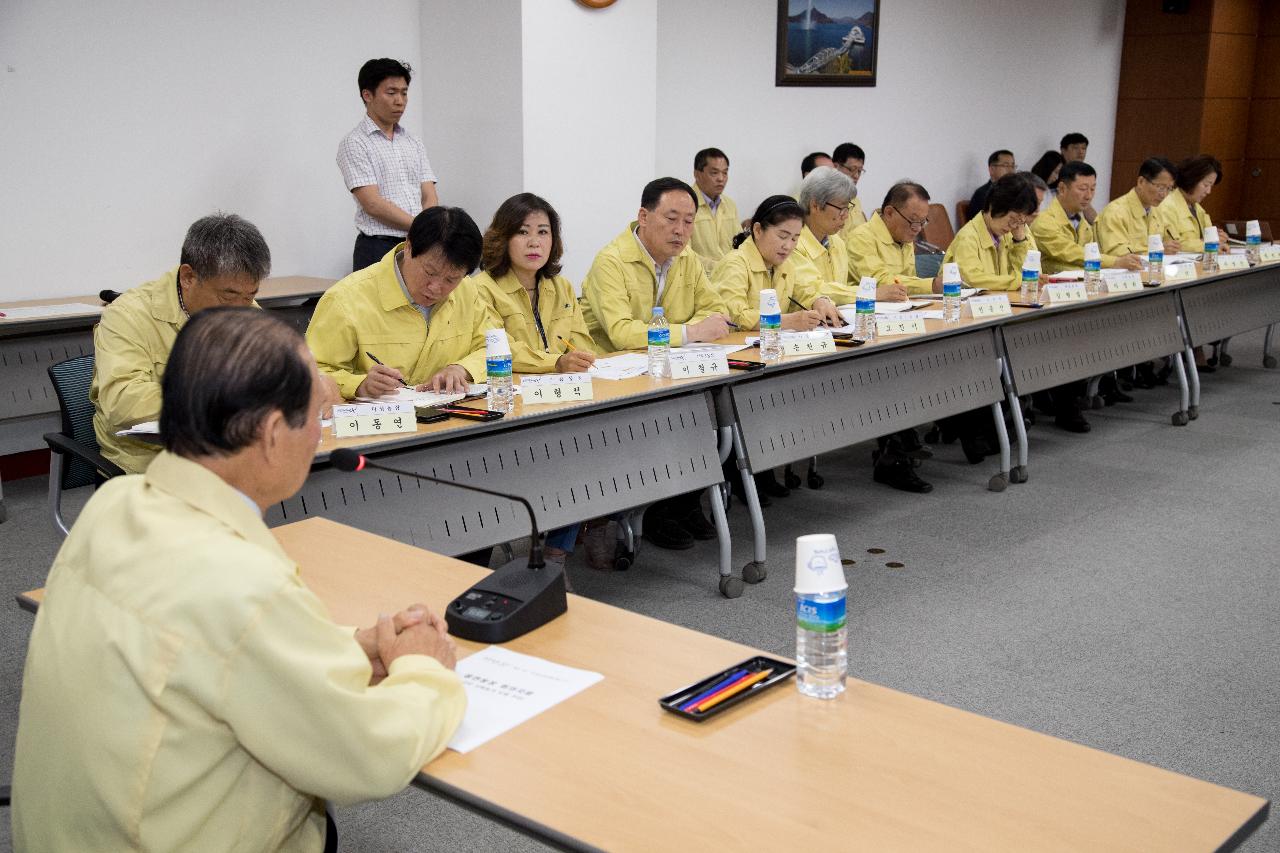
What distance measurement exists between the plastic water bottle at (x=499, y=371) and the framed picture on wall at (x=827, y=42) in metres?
5.10

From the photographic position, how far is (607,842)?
122 centimetres

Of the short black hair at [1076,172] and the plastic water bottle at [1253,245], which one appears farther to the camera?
the plastic water bottle at [1253,245]

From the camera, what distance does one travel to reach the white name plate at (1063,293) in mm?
5176

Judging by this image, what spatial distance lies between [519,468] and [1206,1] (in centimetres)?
926

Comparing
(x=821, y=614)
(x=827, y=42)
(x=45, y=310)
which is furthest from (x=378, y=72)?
(x=821, y=614)

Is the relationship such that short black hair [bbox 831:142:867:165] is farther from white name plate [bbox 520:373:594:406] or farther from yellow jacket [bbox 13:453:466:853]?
yellow jacket [bbox 13:453:466:853]

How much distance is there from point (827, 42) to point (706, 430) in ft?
16.5

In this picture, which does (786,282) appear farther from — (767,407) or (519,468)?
(519,468)

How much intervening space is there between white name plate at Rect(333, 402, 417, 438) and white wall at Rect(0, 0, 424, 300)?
2.79 m

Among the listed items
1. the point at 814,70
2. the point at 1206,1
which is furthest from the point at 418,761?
the point at 1206,1

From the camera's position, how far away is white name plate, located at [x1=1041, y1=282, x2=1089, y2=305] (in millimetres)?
5176

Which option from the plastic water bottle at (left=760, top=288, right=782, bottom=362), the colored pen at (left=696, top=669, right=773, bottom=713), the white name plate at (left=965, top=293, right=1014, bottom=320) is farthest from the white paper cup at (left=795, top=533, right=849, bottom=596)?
the white name plate at (left=965, top=293, right=1014, bottom=320)

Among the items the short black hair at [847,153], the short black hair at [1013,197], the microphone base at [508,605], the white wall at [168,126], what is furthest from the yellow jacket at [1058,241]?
the microphone base at [508,605]

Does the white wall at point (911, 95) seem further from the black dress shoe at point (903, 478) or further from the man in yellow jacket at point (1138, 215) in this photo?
the black dress shoe at point (903, 478)
